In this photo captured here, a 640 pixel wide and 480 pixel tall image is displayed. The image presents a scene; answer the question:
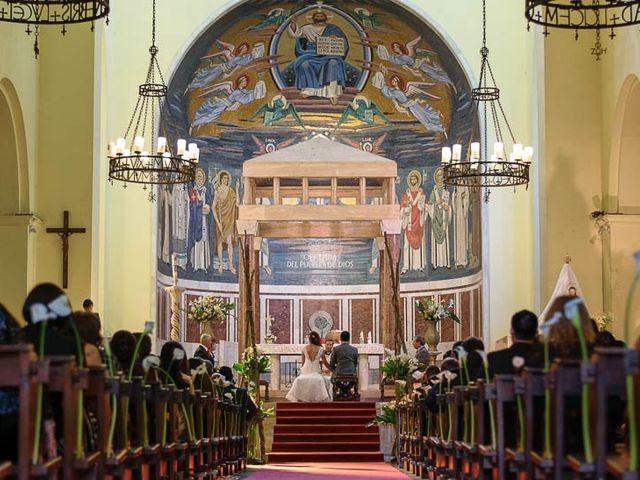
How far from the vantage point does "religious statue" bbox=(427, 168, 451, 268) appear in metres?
26.3

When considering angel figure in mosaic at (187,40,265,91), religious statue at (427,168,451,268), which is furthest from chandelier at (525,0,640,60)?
religious statue at (427,168,451,268)

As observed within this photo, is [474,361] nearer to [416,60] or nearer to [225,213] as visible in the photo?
[416,60]

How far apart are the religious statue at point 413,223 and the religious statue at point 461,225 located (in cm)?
124

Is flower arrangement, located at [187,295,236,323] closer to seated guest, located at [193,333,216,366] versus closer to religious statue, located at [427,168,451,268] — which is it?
seated guest, located at [193,333,216,366]

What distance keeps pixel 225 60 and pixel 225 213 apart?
12.7 ft

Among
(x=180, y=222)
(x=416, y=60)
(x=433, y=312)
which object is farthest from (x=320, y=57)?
(x=433, y=312)

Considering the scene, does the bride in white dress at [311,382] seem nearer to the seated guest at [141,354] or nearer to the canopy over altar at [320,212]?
the canopy over altar at [320,212]

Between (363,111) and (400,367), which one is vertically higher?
(363,111)

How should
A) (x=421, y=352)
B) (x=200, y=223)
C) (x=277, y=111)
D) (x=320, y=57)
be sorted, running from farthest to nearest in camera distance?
(x=277, y=111), (x=200, y=223), (x=320, y=57), (x=421, y=352)

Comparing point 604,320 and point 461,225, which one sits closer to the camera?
point 604,320

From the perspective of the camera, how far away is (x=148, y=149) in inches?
913

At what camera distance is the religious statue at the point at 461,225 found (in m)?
25.3

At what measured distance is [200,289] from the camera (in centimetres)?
2647

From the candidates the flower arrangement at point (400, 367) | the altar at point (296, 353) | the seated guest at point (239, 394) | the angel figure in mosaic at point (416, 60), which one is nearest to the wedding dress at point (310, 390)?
the altar at point (296, 353)
